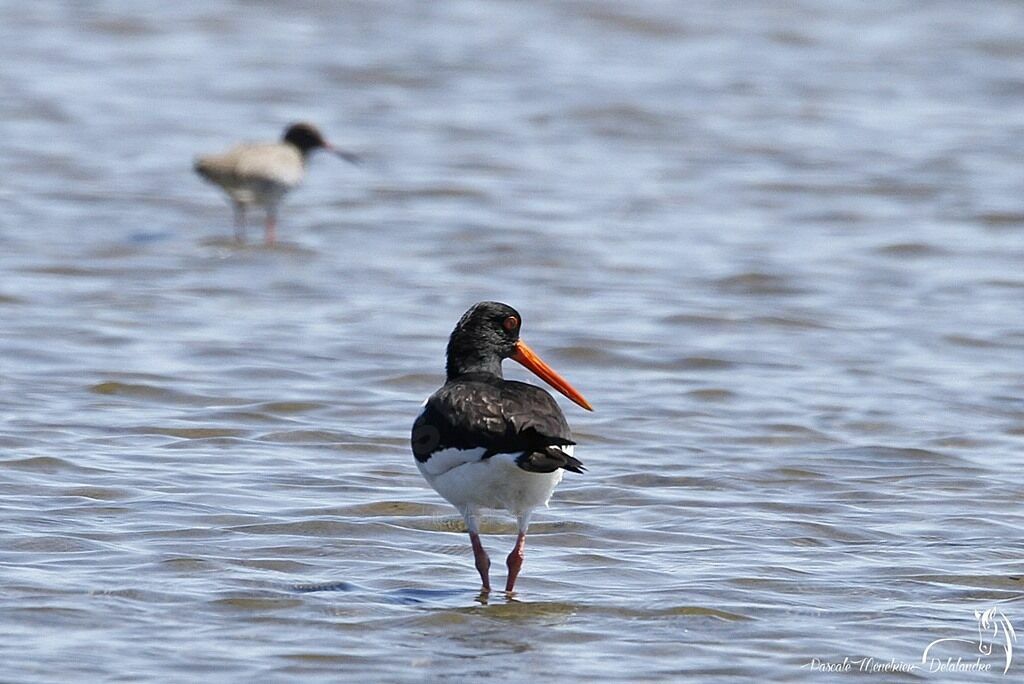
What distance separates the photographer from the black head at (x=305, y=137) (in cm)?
1384

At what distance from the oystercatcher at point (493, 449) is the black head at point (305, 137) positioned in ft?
25.8

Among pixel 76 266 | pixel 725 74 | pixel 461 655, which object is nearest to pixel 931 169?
pixel 725 74

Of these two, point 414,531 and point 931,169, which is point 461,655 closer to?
point 414,531

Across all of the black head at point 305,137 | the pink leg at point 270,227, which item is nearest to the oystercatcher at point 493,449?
the pink leg at point 270,227

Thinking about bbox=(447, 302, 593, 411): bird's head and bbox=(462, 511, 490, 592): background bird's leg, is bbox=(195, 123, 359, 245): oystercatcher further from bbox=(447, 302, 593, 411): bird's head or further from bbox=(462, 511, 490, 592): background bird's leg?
bbox=(462, 511, 490, 592): background bird's leg

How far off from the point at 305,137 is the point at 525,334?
4411 mm

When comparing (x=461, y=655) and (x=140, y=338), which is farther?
(x=140, y=338)

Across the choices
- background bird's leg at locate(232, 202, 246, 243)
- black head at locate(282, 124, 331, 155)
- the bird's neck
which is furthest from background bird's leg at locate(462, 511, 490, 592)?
black head at locate(282, 124, 331, 155)

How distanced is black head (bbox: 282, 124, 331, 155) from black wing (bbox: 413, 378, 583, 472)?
7971 mm

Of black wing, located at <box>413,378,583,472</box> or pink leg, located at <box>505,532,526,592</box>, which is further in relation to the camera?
pink leg, located at <box>505,532,526,592</box>

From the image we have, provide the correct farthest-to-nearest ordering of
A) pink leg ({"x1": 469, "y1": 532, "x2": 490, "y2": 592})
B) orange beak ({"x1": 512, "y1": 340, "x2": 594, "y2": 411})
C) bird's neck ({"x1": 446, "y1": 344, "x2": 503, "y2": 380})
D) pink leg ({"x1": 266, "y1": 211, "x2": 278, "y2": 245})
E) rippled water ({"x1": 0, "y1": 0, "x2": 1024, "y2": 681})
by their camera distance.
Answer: pink leg ({"x1": 266, "y1": 211, "x2": 278, "y2": 245}), orange beak ({"x1": 512, "y1": 340, "x2": 594, "y2": 411}), bird's neck ({"x1": 446, "y1": 344, "x2": 503, "y2": 380}), pink leg ({"x1": 469, "y1": 532, "x2": 490, "y2": 592}), rippled water ({"x1": 0, "y1": 0, "x2": 1024, "y2": 681})

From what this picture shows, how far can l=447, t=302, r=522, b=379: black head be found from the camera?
21.6 feet

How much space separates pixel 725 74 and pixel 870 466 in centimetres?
1117

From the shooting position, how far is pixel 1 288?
34.4 feet
